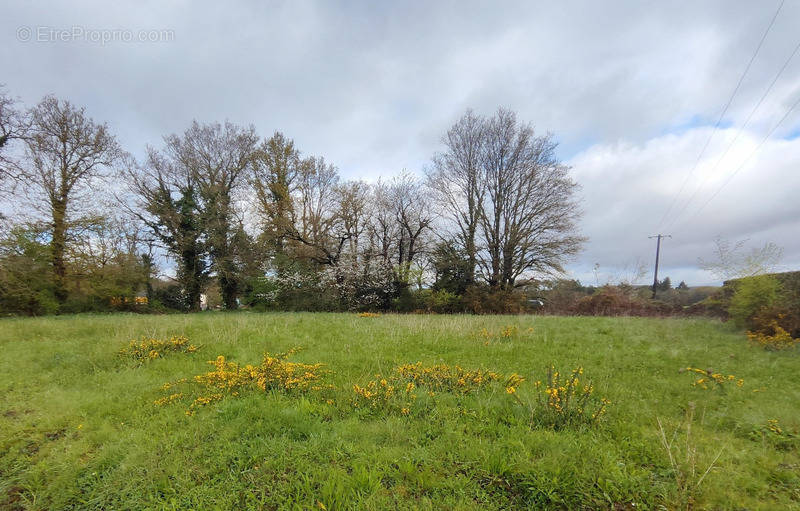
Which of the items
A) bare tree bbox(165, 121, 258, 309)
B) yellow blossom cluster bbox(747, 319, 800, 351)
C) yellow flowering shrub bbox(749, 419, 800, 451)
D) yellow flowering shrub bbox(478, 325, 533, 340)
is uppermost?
bare tree bbox(165, 121, 258, 309)

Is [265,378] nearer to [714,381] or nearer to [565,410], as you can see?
[565,410]

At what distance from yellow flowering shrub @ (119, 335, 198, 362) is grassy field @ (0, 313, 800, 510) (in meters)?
0.30

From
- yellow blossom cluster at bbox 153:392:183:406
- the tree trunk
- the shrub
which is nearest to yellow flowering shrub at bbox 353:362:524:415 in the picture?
yellow blossom cluster at bbox 153:392:183:406

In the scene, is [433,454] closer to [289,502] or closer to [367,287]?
[289,502]

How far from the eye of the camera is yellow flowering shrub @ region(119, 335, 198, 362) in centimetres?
585

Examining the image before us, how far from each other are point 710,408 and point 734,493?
6.52 feet

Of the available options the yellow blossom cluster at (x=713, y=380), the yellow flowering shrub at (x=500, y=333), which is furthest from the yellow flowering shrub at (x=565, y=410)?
the yellow flowering shrub at (x=500, y=333)

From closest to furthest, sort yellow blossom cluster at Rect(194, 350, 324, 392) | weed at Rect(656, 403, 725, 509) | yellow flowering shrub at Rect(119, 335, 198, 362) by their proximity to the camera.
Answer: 1. weed at Rect(656, 403, 725, 509)
2. yellow blossom cluster at Rect(194, 350, 324, 392)
3. yellow flowering shrub at Rect(119, 335, 198, 362)

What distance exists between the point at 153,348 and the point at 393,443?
19.2 feet

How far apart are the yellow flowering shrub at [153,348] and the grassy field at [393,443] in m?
0.30

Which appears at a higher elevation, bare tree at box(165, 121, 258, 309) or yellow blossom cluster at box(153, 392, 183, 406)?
bare tree at box(165, 121, 258, 309)

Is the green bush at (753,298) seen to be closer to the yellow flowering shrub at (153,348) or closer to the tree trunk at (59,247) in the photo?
the yellow flowering shrub at (153,348)

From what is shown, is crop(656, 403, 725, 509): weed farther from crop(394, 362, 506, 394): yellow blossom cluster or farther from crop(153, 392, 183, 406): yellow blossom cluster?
crop(153, 392, 183, 406): yellow blossom cluster

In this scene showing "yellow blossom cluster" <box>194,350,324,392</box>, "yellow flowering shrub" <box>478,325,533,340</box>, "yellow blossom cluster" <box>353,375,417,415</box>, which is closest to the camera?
"yellow blossom cluster" <box>353,375,417,415</box>
